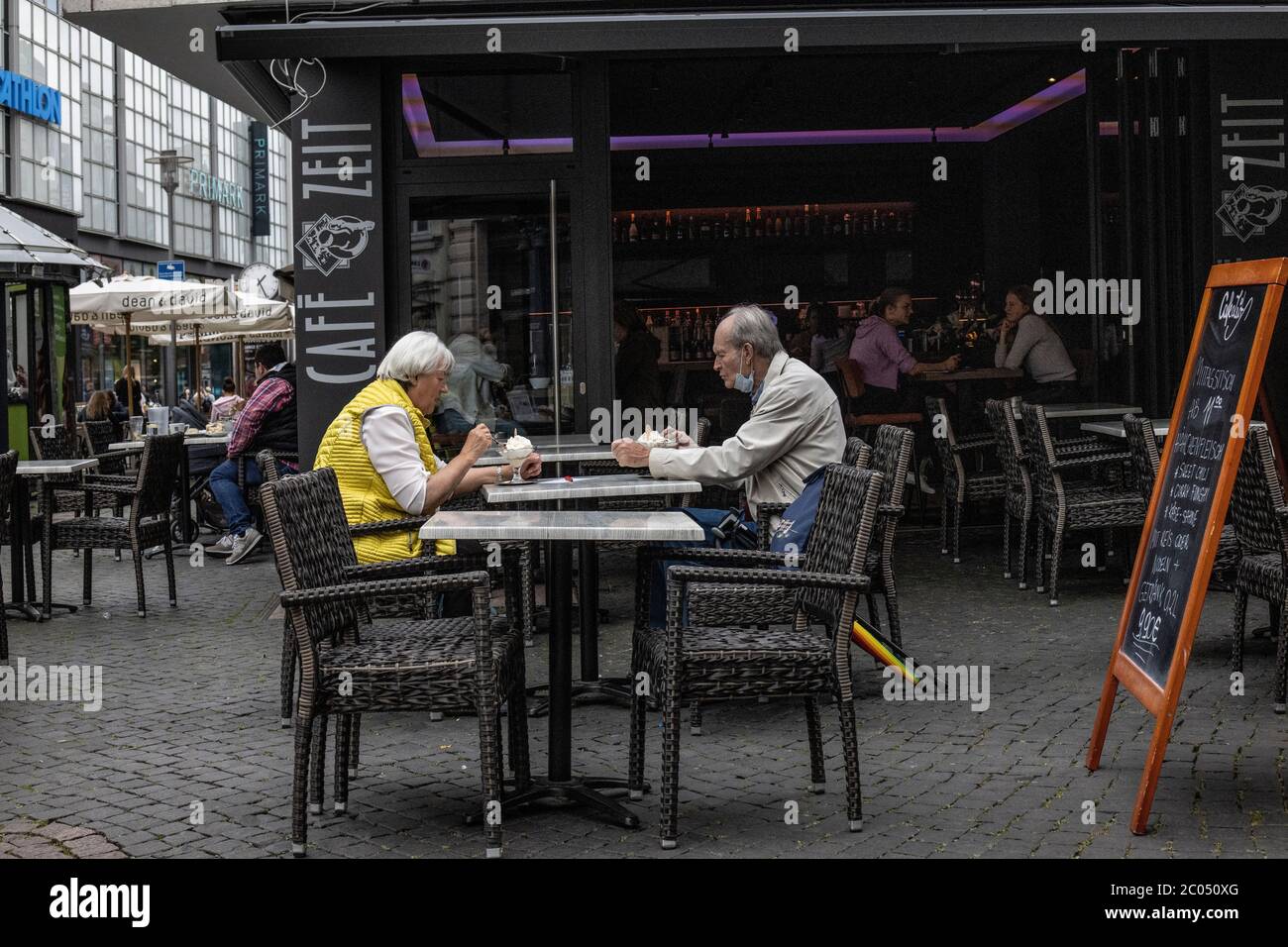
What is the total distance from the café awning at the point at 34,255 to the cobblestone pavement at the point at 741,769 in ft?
14.8

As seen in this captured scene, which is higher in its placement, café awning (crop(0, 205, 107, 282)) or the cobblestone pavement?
café awning (crop(0, 205, 107, 282))

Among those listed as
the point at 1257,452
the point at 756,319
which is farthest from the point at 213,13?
the point at 1257,452

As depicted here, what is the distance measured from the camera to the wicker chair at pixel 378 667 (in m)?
4.08

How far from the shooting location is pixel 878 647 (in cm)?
611

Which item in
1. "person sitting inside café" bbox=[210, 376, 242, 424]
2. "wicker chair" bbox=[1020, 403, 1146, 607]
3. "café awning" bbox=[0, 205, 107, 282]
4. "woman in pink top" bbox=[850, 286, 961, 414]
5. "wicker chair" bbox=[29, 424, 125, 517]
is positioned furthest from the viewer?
"person sitting inside café" bbox=[210, 376, 242, 424]

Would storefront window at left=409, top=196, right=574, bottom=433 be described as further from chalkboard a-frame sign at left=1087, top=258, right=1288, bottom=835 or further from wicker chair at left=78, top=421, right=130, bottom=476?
chalkboard a-frame sign at left=1087, top=258, right=1288, bottom=835

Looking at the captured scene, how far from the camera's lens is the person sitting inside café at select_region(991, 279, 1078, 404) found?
1176cm

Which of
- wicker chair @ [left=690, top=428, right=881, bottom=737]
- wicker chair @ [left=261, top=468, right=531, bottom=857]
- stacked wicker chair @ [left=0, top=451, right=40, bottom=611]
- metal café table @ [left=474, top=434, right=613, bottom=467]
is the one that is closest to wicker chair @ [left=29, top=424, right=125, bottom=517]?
stacked wicker chair @ [left=0, top=451, right=40, bottom=611]

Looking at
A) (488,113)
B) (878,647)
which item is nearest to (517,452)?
(878,647)

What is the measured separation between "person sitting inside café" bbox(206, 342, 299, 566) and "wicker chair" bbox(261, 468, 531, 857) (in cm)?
639

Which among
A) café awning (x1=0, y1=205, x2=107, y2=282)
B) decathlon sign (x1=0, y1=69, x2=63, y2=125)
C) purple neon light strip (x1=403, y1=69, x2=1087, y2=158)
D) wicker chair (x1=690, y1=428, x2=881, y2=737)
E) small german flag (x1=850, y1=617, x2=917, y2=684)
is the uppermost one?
Result: decathlon sign (x1=0, y1=69, x2=63, y2=125)

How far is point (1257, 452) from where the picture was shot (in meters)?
5.73

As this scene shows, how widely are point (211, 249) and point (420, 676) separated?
46568 mm

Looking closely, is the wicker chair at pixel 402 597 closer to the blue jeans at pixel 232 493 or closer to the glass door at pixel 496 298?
A: the glass door at pixel 496 298
